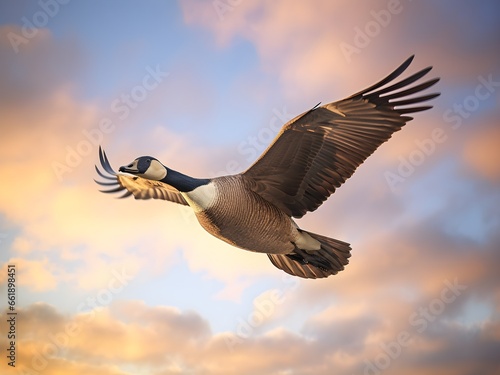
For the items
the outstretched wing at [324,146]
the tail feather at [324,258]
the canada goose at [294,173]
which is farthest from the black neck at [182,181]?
the tail feather at [324,258]

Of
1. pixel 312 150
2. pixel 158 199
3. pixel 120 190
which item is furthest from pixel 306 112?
pixel 120 190

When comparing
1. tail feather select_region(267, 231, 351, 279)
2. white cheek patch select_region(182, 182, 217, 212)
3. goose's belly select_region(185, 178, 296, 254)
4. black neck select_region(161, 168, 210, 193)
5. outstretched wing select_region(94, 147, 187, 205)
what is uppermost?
outstretched wing select_region(94, 147, 187, 205)

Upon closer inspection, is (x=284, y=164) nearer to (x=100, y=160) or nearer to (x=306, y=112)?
(x=306, y=112)

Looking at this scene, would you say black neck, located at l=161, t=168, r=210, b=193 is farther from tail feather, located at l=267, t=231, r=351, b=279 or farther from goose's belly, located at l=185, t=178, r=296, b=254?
tail feather, located at l=267, t=231, r=351, b=279

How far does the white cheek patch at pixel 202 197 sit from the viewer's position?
23.6 ft

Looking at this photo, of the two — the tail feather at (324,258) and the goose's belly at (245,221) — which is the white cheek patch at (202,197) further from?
the tail feather at (324,258)

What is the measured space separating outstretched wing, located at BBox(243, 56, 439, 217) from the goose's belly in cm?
23

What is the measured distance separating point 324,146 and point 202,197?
1825 mm

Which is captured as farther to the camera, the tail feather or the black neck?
the tail feather

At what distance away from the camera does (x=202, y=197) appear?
7.20 m

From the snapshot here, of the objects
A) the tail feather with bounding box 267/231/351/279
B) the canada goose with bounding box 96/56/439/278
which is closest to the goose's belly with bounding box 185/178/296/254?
the canada goose with bounding box 96/56/439/278

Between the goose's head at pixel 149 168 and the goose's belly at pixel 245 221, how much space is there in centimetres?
58

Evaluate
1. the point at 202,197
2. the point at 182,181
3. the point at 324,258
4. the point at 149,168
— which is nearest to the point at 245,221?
the point at 202,197

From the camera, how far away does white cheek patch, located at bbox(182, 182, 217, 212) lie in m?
7.20
